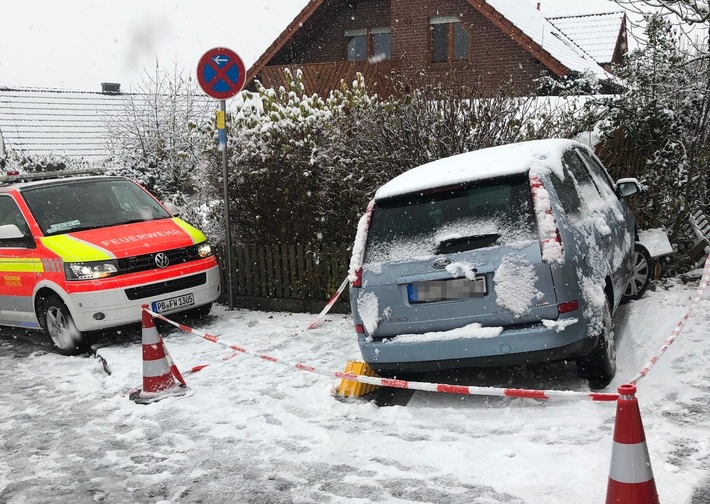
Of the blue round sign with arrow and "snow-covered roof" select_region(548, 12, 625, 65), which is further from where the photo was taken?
"snow-covered roof" select_region(548, 12, 625, 65)

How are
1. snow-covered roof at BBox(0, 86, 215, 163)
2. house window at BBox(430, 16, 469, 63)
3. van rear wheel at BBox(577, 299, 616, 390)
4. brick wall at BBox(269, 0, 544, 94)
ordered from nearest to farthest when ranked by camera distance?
van rear wheel at BBox(577, 299, 616, 390)
brick wall at BBox(269, 0, 544, 94)
house window at BBox(430, 16, 469, 63)
snow-covered roof at BBox(0, 86, 215, 163)

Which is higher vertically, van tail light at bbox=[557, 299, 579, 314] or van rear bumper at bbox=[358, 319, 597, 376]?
van tail light at bbox=[557, 299, 579, 314]

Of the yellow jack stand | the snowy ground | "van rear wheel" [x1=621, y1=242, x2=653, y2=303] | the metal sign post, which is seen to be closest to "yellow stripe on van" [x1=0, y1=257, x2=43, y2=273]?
the snowy ground

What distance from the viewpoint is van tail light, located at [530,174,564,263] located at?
4.91m

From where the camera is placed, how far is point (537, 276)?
493 cm

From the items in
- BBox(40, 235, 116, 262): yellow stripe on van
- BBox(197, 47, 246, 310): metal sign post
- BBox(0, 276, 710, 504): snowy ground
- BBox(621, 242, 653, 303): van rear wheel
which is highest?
BBox(197, 47, 246, 310): metal sign post

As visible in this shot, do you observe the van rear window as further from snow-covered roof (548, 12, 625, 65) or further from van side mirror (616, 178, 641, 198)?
snow-covered roof (548, 12, 625, 65)

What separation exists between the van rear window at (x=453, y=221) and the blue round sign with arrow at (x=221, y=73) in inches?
189

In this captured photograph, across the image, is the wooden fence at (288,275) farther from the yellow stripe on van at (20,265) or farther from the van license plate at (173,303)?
the yellow stripe on van at (20,265)

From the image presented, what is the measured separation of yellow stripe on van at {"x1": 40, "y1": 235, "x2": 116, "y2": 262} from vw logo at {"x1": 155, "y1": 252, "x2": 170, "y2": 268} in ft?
1.63

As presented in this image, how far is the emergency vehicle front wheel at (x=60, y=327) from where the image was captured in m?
8.24

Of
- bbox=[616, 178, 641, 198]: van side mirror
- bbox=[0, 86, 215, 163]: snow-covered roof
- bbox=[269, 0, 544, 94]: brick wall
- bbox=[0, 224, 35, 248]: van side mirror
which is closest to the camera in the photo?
bbox=[616, 178, 641, 198]: van side mirror

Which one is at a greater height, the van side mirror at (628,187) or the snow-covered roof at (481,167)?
the snow-covered roof at (481,167)

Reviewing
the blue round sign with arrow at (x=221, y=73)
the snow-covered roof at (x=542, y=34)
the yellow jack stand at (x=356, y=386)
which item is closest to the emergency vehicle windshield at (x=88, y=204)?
the blue round sign with arrow at (x=221, y=73)
